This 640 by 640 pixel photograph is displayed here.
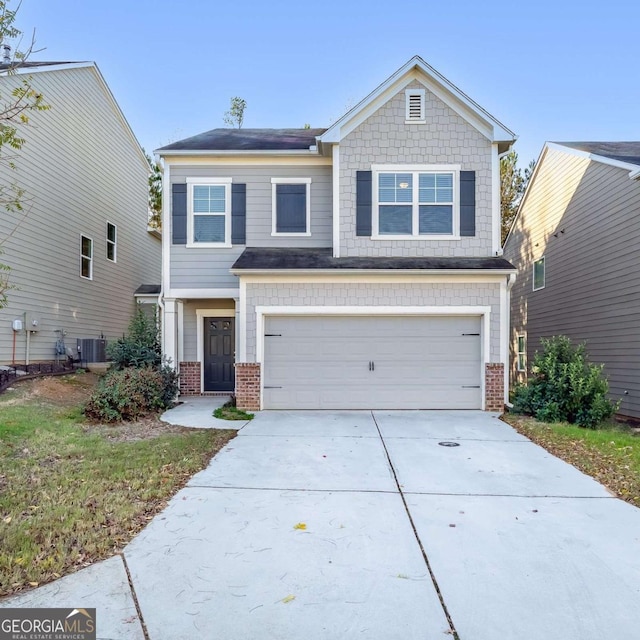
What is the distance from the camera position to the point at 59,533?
384 centimetres

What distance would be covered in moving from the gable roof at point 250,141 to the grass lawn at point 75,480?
658 centimetres

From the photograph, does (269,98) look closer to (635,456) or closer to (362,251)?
(362,251)

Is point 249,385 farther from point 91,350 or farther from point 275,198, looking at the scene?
point 91,350

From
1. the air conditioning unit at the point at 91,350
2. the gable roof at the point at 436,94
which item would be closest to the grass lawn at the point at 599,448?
the gable roof at the point at 436,94

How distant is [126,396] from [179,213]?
4.80 meters

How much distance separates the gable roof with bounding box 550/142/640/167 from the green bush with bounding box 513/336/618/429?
5029mm

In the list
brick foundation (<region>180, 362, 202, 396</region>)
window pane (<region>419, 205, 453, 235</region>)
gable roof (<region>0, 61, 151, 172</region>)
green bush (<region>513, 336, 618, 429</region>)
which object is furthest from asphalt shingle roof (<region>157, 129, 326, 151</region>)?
green bush (<region>513, 336, 618, 429</region>)

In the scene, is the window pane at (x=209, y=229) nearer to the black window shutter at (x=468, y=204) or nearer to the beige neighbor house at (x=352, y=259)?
the beige neighbor house at (x=352, y=259)

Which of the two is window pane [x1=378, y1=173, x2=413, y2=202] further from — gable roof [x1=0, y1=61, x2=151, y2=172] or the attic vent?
gable roof [x1=0, y1=61, x2=151, y2=172]

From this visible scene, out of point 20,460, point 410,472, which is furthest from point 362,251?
point 20,460

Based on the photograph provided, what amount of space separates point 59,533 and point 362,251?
8.00 metres

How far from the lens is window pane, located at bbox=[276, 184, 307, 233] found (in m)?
11.5

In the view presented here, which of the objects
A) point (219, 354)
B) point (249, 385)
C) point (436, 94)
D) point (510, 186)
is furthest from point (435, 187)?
point (510, 186)

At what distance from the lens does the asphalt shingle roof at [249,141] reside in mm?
11492
